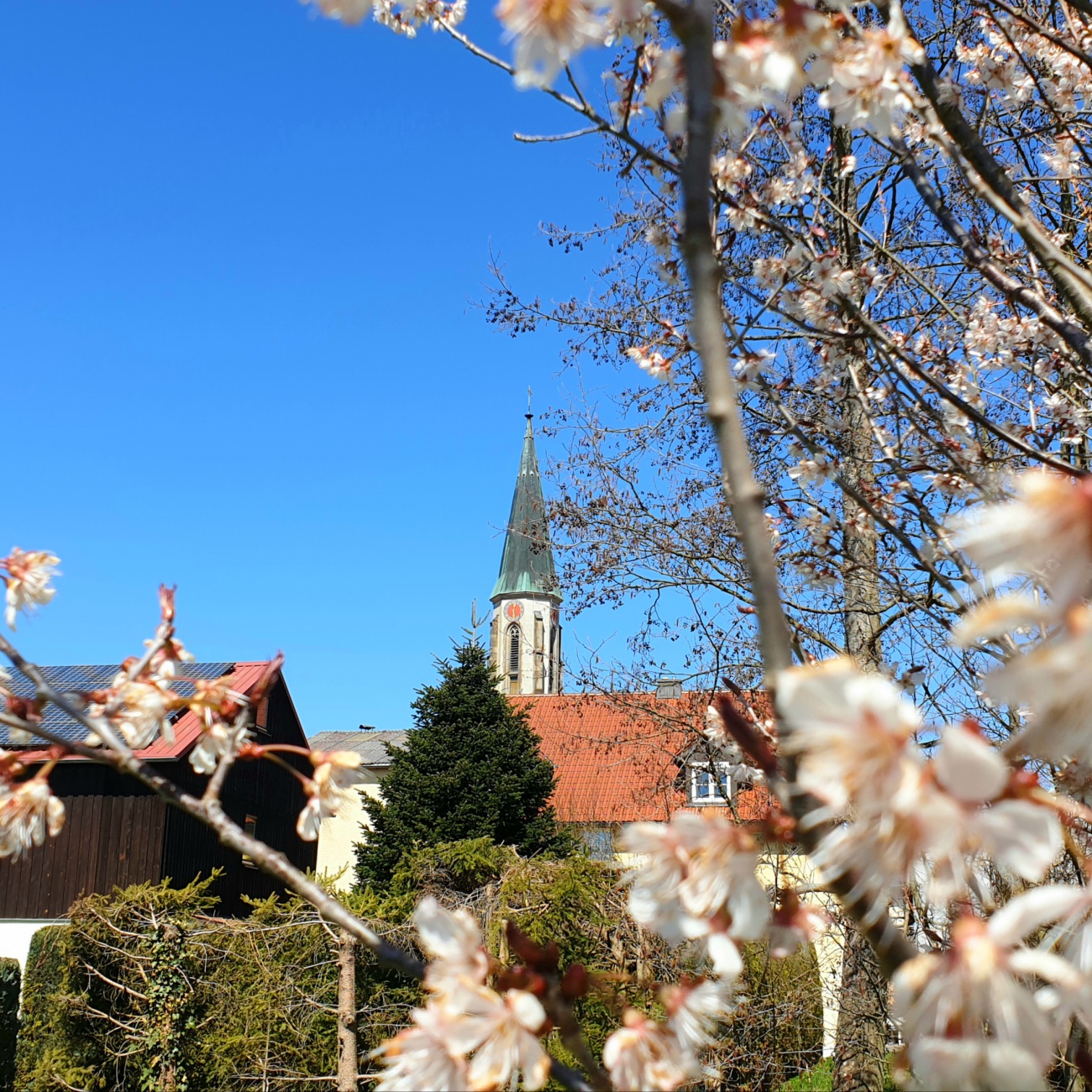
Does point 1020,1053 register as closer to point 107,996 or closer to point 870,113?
point 870,113

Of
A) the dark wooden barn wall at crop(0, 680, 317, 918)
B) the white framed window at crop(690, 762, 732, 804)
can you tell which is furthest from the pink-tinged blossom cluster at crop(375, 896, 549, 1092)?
the dark wooden barn wall at crop(0, 680, 317, 918)

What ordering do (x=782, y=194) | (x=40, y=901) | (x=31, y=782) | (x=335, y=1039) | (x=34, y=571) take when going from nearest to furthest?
(x=31, y=782) < (x=34, y=571) < (x=782, y=194) < (x=335, y=1039) < (x=40, y=901)

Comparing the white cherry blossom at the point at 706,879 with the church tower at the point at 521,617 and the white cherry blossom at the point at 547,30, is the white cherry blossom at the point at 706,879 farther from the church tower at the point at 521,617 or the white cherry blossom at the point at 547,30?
the church tower at the point at 521,617

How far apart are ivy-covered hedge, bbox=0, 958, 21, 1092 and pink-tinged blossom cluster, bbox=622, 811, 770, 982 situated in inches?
421

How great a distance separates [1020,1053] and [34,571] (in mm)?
1716

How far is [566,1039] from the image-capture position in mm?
881

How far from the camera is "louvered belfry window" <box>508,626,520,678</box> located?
2189 inches

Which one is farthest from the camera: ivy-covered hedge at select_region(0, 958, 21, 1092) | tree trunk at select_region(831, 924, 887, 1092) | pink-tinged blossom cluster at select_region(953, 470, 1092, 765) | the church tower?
the church tower

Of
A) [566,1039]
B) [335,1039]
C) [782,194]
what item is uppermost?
[782,194]

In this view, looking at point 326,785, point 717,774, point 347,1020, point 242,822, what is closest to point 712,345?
point 326,785

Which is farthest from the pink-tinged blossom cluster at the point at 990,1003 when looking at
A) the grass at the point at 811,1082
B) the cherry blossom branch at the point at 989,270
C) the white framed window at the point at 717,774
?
the grass at the point at 811,1082

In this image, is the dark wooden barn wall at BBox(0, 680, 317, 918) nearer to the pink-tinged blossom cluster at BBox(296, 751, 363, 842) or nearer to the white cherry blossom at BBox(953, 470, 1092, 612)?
the pink-tinged blossom cluster at BBox(296, 751, 363, 842)

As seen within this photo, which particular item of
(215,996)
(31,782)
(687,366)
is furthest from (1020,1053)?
(215,996)

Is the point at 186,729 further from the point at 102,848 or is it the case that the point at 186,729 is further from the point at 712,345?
the point at 712,345
